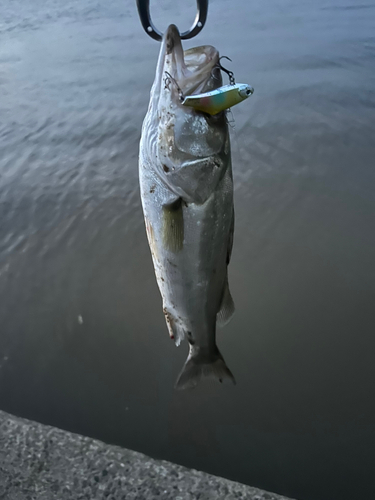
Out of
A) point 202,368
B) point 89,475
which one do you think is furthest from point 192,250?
point 89,475

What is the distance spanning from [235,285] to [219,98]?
2.13 metres

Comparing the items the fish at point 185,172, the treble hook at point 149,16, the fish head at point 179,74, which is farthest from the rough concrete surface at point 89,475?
the treble hook at point 149,16

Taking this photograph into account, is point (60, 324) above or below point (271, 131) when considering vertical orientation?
below

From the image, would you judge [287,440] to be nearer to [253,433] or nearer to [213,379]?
[253,433]

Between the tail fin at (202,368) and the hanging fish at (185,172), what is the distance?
1.73ft

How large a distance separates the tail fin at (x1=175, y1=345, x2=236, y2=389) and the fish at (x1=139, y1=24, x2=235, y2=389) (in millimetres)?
527

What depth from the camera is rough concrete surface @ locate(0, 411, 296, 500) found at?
1.82 metres

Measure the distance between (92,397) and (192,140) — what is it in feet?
6.36

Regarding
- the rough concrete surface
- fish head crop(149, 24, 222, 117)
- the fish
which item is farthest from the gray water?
fish head crop(149, 24, 222, 117)

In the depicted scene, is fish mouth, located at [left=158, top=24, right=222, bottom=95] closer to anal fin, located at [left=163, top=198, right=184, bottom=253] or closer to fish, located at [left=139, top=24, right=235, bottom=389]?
fish, located at [left=139, top=24, right=235, bottom=389]

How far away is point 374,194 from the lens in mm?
3826

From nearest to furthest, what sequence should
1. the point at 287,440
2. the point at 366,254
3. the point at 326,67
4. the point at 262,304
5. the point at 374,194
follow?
the point at 287,440
the point at 262,304
the point at 366,254
the point at 374,194
the point at 326,67

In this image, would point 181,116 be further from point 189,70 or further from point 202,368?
point 202,368

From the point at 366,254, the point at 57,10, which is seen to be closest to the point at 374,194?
the point at 366,254
